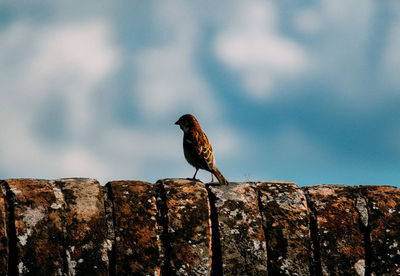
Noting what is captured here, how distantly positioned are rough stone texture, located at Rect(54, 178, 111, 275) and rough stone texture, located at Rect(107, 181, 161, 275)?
13cm

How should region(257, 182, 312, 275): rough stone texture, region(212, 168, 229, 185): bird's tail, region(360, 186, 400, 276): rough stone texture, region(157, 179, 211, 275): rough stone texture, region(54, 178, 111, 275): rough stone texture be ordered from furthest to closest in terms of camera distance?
region(212, 168, 229, 185): bird's tail < region(360, 186, 400, 276): rough stone texture < region(257, 182, 312, 275): rough stone texture < region(157, 179, 211, 275): rough stone texture < region(54, 178, 111, 275): rough stone texture

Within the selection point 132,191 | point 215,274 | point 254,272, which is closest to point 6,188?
point 132,191

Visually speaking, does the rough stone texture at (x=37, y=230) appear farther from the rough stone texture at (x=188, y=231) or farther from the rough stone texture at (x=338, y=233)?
the rough stone texture at (x=338, y=233)

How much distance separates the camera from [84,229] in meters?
5.06

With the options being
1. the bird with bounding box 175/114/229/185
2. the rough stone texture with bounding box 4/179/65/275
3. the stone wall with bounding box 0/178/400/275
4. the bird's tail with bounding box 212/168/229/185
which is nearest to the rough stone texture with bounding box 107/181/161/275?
the stone wall with bounding box 0/178/400/275

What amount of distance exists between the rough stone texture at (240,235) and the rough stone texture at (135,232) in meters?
0.66

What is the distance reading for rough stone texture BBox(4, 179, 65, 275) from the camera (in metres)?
4.87

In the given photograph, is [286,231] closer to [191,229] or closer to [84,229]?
[191,229]

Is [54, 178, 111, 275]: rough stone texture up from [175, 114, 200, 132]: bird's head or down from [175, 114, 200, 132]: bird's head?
down

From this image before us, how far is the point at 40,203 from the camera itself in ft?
16.7

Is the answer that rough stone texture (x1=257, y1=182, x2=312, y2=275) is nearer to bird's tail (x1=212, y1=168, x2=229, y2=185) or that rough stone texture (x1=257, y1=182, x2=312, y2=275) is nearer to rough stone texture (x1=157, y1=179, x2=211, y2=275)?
bird's tail (x1=212, y1=168, x2=229, y2=185)

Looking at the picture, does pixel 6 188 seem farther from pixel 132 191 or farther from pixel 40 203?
pixel 132 191

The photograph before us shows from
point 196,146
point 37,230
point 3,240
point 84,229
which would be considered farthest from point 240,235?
point 3,240

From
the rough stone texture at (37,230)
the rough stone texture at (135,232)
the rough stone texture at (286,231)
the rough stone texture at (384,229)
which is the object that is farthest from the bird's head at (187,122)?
the rough stone texture at (37,230)
